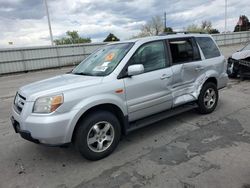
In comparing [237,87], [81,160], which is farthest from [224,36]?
[81,160]

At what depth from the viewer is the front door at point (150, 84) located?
12.1ft

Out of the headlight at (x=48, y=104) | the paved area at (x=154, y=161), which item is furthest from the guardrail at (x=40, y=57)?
the headlight at (x=48, y=104)

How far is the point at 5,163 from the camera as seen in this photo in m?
3.49

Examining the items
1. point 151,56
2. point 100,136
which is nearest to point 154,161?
point 100,136

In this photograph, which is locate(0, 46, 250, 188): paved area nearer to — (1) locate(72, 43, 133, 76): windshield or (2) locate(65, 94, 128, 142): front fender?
(2) locate(65, 94, 128, 142): front fender

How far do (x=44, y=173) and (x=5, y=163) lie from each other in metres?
0.81

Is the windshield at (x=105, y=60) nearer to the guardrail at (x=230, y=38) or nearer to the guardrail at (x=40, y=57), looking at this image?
the guardrail at (x=40, y=57)

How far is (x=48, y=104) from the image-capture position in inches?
117

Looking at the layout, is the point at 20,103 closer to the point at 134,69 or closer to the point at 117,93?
the point at 117,93

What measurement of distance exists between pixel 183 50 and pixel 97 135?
2.57 metres

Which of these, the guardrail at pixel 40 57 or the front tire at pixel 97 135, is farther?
the guardrail at pixel 40 57

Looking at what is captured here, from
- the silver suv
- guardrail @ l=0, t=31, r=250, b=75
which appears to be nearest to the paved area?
the silver suv

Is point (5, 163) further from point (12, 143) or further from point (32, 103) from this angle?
point (32, 103)

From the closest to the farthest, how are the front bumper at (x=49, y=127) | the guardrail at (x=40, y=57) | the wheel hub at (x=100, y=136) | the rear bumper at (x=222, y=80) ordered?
1. the front bumper at (x=49, y=127)
2. the wheel hub at (x=100, y=136)
3. the rear bumper at (x=222, y=80)
4. the guardrail at (x=40, y=57)
